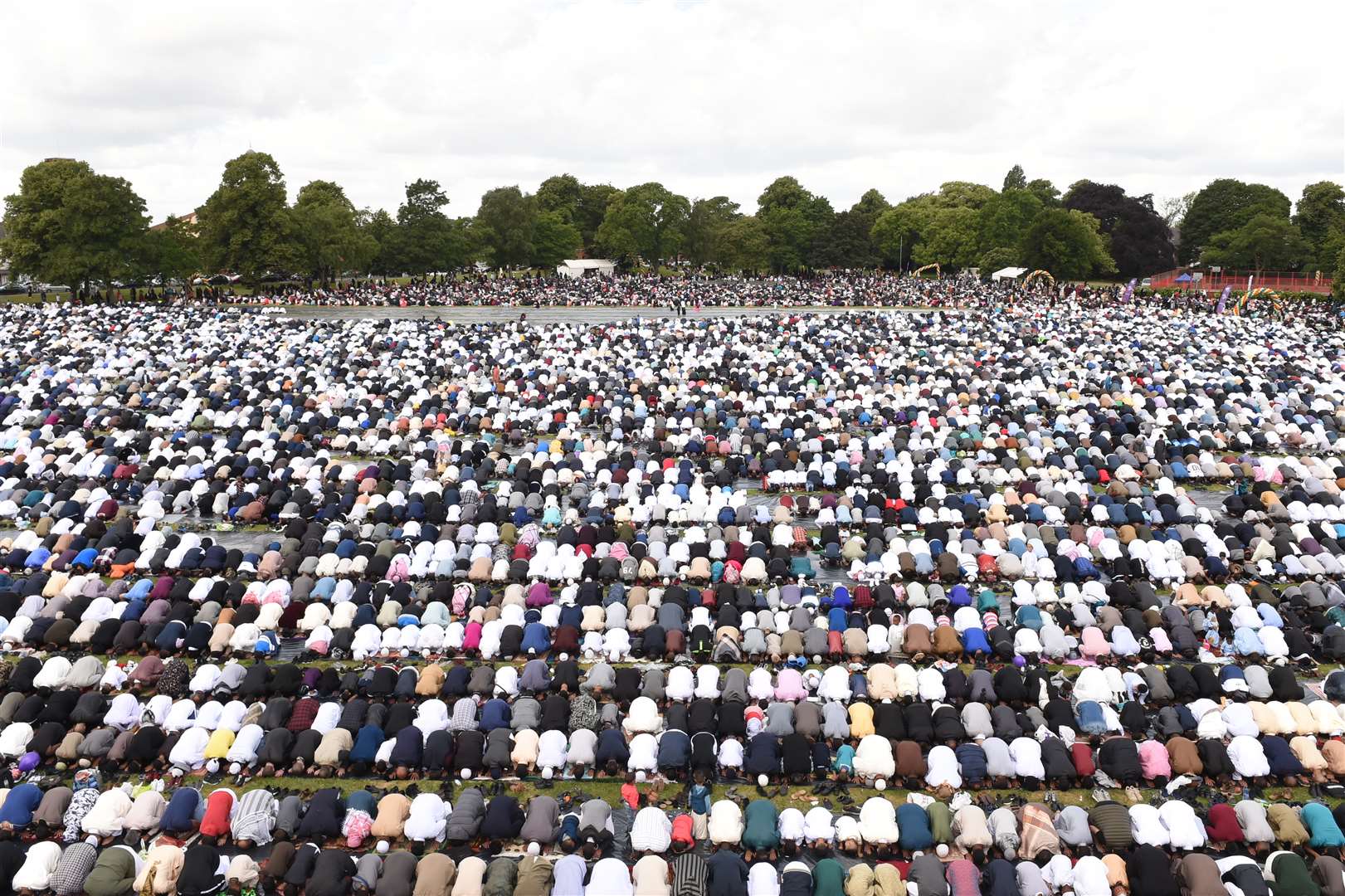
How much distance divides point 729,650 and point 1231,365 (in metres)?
27.6

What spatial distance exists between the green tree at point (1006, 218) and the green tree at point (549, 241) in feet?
135

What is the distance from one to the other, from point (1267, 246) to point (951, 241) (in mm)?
25292

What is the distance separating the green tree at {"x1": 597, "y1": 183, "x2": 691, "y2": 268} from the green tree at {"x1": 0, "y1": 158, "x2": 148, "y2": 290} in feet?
142

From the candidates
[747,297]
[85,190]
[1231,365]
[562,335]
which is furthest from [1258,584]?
[85,190]

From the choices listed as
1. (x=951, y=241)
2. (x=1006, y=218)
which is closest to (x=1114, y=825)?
(x=1006, y=218)

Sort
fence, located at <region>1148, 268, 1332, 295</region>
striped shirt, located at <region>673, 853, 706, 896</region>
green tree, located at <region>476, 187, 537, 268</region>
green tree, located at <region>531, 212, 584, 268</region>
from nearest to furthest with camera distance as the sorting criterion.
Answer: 1. striped shirt, located at <region>673, 853, 706, 896</region>
2. fence, located at <region>1148, 268, 1332, 295</region>
3. green tree, located at <region>476, 187, 537, 268</region>
4. green tree, located at <region>531, 212, 584, 268</region>

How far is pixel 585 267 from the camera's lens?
8938cm

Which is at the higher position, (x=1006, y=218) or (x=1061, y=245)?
Result: (x=1006, y=218)

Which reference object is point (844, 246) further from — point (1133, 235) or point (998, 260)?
point (1133, 235)

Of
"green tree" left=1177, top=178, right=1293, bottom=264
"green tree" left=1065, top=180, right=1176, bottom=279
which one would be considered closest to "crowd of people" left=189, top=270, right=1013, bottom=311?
"green tree" left=1065, top=180, right=1176, bottom=279

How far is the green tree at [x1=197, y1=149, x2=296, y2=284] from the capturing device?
189ft

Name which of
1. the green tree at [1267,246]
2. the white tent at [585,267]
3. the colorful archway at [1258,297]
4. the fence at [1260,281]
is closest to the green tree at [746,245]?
the white tent at [585,267]

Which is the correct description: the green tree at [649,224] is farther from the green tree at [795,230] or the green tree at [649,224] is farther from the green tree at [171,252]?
the green tree at [171,252]

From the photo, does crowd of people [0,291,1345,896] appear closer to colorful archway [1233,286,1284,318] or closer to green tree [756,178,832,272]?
colorful archway [1233,286,1284,318]
